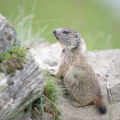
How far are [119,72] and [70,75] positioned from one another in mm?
1179

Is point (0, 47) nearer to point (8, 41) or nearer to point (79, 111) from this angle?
point (8, 41)

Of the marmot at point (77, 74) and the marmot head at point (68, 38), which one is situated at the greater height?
the marmot head at point (68, 38)

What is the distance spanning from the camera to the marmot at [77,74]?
4312 mm

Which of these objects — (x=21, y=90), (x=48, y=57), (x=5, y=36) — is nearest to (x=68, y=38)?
(x=48, y=57)

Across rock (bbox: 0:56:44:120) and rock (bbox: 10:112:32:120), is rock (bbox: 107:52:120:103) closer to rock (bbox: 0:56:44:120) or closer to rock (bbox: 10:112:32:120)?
rock (bbox: 0:56:44:120)

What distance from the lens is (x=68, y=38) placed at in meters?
4.85

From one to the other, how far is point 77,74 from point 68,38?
1.05 metres

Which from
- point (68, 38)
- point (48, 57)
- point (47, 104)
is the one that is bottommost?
point (47, 104)

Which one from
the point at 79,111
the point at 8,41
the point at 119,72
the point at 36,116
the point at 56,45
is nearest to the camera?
the point at 8,41

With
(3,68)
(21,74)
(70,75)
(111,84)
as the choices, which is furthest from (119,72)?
(3,68)

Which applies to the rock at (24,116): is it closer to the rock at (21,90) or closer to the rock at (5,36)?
the rock at (21,90)

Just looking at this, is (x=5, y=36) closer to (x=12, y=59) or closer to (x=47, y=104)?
(x=12, y=59)

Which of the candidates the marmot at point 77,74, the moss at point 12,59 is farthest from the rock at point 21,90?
the marmot at point 77,74

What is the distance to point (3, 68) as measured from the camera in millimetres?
2705
